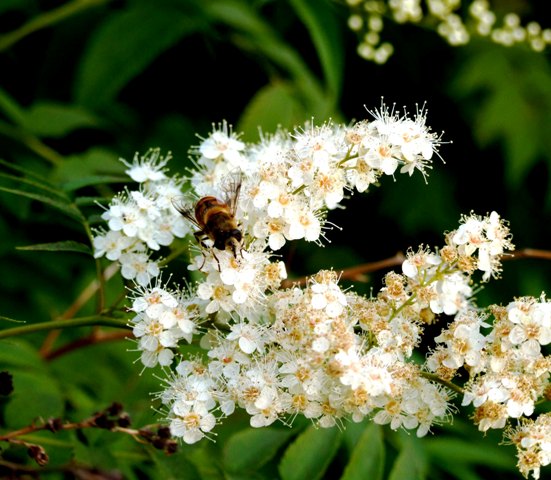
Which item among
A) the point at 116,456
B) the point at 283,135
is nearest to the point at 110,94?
the point at 283,135

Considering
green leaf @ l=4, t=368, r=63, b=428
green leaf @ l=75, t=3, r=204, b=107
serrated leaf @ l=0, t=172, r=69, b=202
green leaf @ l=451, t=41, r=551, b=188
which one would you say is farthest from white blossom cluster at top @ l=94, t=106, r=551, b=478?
green leaf @ l=451, t=41, r=551, b=188

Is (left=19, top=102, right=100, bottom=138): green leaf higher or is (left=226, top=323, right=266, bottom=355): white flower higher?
(left=19, top=102, right=100, bottom=138): green leaf

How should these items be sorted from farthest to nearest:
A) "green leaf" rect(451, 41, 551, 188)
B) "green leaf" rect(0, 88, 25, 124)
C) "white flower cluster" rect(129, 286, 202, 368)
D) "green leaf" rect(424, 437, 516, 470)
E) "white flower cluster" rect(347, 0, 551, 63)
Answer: "green leaf" rect(451, 41, 551, 188), "white flower cluster" rect(347, 0, 551, 63), "green leaf" rect(0, 88, 25, 124), "green leaf" rect(424, 437, 516, 470), "white flower cluster" rect(129, 286, 202, 368)

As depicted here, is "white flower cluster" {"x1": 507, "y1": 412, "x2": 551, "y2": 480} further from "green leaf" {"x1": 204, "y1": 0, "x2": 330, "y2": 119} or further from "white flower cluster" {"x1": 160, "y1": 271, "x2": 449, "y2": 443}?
"green leaf" {"x1": 204, "y1": 0, "x2": 330, "y2": 119}

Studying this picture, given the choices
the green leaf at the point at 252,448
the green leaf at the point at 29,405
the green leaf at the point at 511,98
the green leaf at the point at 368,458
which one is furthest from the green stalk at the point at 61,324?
the green leaf at the point at 511,98

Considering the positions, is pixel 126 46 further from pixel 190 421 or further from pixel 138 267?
pixel 190 421

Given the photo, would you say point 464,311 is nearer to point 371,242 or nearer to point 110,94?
point 110,94

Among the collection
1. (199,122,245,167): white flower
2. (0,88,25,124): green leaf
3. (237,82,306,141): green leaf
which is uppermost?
(237,82,306,141): green leaf

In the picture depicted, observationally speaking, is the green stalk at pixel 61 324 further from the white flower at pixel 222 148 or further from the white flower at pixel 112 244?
the white flower at pixel 222 148
